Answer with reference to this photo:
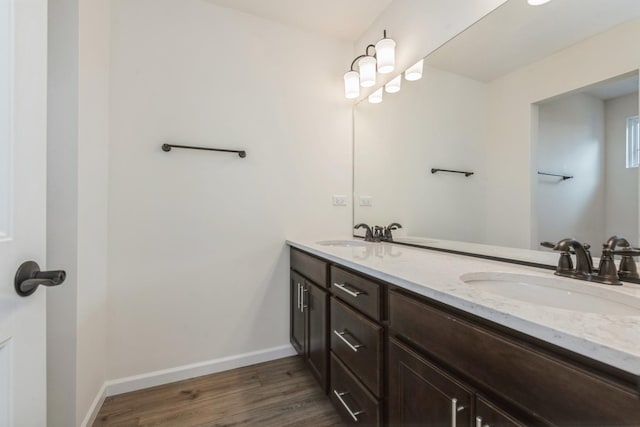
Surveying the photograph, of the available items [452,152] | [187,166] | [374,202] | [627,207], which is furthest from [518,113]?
[187,166]

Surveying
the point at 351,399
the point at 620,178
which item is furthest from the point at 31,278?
the point at 620,178

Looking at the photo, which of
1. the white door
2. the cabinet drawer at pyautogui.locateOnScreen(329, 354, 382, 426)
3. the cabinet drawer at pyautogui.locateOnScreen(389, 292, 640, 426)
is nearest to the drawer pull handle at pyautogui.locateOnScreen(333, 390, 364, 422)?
the cabinet drawer at pyautogui.locateOnScreen(329, 354, 382, 426)

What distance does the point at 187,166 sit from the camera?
1.80m

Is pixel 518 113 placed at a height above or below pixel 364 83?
below

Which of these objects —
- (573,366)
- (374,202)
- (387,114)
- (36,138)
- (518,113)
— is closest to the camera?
(573,366)

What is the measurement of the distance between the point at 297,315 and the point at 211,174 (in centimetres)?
112

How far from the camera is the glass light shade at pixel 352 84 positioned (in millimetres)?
2076

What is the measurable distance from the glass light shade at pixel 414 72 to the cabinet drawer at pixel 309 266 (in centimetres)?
130

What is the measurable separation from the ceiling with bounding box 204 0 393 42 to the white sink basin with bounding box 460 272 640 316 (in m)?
1.88

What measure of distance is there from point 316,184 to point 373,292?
124 centimetres

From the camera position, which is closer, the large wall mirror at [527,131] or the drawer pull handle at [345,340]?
the large wall mirror at [527,131]

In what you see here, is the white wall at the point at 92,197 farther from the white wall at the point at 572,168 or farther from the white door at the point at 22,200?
the white wall at the point at 572,168

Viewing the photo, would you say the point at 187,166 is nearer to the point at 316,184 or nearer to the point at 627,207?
the point at 316,184

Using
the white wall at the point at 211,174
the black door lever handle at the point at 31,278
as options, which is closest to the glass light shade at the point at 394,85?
the white wall at the point at 211,174
